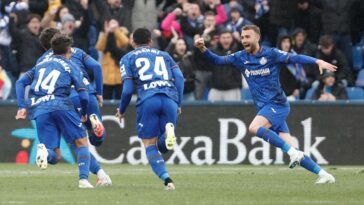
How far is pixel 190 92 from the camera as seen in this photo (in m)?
23.8

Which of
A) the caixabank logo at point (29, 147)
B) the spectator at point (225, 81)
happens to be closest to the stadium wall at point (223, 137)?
the caixabank logo at point (29, 147)

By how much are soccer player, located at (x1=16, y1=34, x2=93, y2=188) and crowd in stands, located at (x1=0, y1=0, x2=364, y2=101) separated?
8553mm

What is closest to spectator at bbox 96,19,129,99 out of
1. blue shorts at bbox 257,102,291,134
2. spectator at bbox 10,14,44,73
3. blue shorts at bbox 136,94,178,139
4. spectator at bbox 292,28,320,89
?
spectator at bbox 10,14,44,73

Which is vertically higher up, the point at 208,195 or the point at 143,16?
the point at 143,16

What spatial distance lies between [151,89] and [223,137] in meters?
7.15

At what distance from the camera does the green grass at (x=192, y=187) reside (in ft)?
43.3

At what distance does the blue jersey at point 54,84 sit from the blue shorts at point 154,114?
2.83ft

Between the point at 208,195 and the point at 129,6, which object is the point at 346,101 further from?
the point at 208,195

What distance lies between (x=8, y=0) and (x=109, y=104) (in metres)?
4.65

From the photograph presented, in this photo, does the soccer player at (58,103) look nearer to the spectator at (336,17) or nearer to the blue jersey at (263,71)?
the blue jersey at (263,71)

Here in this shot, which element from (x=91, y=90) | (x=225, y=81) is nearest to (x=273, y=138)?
(x=91, y=90)

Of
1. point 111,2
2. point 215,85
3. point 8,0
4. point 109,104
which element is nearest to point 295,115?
point 215,85

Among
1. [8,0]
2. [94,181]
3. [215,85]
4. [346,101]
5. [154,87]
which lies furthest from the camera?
[8,0]

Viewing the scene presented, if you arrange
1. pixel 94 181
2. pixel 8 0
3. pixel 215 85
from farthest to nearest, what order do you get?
pixel 8 0
pixel 215 85
pixel 94 181
